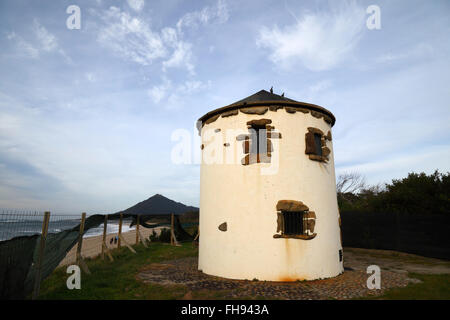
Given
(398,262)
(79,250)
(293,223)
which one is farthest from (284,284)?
(398,262)

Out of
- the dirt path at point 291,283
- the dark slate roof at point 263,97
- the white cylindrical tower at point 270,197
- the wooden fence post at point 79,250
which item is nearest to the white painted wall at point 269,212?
the white cylindrical tower at point 270,197

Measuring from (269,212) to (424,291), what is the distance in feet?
15.4

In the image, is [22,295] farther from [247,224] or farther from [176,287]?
[247,224]

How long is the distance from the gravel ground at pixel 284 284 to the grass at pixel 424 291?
12.2 inches

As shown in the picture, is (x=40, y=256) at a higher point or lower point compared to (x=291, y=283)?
higher

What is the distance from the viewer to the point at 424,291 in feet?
23.2

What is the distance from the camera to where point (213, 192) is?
31.3 feet

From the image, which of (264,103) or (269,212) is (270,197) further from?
(264,103)

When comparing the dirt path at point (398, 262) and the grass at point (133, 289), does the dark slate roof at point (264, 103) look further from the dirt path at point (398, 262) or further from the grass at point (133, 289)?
the dirt path at point (398, 262)

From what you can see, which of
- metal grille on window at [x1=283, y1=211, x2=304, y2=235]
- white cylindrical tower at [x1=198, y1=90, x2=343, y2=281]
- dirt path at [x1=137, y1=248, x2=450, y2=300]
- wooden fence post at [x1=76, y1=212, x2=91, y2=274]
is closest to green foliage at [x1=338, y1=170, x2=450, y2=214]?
dirt path at [x1=137, y1=248, x2=450, y2=300]

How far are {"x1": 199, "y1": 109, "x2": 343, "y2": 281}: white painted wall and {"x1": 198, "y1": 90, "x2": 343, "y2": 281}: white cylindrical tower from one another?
0.03m

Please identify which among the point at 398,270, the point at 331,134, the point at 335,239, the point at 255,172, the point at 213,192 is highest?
the point at 331,134
